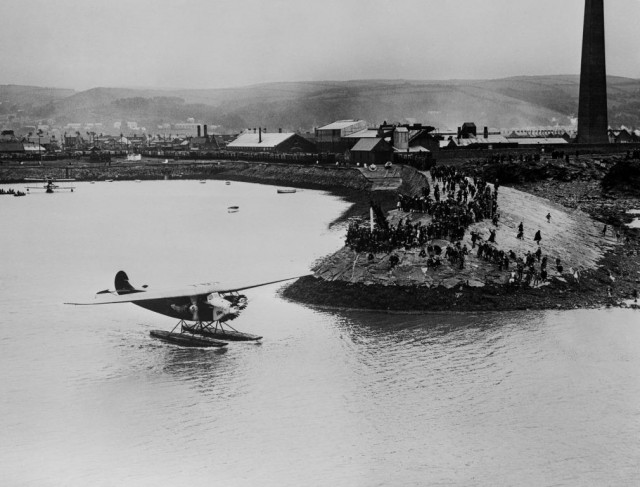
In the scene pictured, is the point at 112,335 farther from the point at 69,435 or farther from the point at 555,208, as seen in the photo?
the point at 555,208

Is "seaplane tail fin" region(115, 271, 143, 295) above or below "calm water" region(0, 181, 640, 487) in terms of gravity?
above

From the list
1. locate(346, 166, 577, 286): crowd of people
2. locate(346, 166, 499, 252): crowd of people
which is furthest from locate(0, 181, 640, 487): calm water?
locate(346, 166, 499, 252): crowd of people

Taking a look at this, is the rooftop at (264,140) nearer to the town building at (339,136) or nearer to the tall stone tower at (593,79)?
the town building at (339,136)

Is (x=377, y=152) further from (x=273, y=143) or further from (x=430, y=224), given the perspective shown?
(x=430, y=224)

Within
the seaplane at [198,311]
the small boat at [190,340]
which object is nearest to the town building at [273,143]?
the seaplane at [198,311]

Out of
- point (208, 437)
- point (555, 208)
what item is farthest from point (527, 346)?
point (555, 208)

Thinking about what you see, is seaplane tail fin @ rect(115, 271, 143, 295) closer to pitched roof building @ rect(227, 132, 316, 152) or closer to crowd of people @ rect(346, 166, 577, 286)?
crowd of people @ rect(346, 166, 577, 286)
